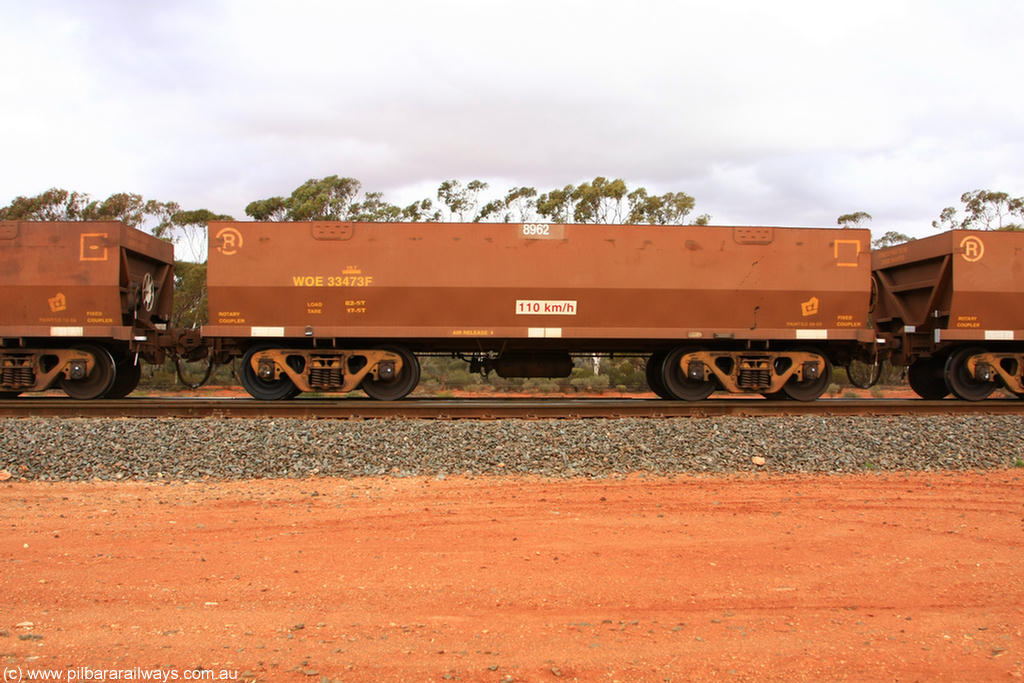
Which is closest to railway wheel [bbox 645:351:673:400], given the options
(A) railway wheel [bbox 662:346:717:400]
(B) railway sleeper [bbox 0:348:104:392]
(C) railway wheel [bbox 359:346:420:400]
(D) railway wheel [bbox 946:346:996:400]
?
(A) railway wheel [bbox 662:346:717:400]

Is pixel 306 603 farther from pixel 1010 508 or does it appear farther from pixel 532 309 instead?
pixel 532 309

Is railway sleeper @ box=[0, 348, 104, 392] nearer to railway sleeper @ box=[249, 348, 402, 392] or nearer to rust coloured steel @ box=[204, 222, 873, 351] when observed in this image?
rust coloured steel @ box=[204, 222, 873, 351]

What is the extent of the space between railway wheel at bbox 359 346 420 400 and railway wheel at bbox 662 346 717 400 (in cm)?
435

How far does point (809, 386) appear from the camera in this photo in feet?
37.8

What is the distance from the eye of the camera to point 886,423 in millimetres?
8508

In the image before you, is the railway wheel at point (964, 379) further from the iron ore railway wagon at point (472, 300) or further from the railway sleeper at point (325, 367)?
the railway sleeper at point (325, 367)

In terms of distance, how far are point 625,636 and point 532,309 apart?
791 cm

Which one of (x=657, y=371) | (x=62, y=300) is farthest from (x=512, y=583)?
(x=62, y=300)

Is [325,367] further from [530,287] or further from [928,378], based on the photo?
[928,378]

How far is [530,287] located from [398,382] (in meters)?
2.80

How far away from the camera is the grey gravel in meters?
6.62

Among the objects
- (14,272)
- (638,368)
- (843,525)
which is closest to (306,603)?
(843,525)

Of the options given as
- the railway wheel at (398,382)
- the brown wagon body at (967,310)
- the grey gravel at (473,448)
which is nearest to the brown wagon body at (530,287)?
the railway wheel at (398,382)

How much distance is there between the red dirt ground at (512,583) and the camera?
3.00 m
